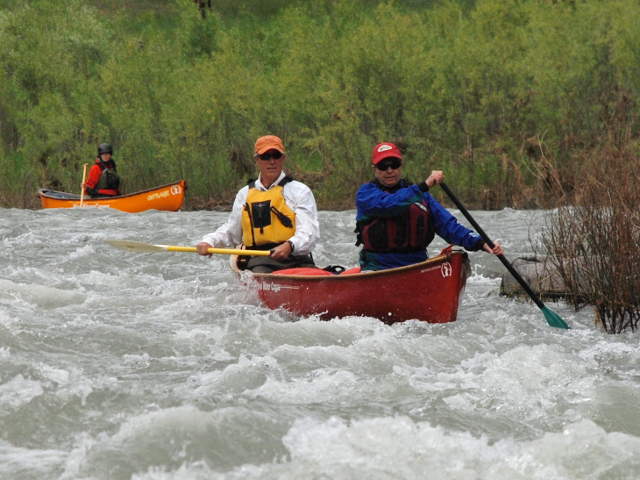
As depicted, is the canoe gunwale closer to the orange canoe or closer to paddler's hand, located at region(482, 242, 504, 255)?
paddler's hand, located at region(482, 242, 504, 255)

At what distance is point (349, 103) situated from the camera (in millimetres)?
18828

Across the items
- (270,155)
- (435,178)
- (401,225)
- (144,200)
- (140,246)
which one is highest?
(270,155)

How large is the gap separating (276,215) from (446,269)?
1.60 m

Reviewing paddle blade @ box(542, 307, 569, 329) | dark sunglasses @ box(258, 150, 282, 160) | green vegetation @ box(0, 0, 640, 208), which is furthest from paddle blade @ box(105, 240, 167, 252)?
green vegetation @ box(0, 0, 640, 208)

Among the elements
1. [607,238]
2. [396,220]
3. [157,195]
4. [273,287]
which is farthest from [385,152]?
[157,195]

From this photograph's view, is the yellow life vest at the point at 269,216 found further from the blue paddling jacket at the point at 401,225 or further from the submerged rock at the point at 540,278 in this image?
the submerged rock at the point at 540,278

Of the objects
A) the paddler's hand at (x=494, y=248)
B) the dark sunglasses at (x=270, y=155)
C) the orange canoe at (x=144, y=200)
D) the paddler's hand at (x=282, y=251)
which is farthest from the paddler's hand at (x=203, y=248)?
the orange canoe at (x=144, y=200)

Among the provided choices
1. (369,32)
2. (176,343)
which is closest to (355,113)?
(369,32)

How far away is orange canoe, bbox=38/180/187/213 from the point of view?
17.3 meters

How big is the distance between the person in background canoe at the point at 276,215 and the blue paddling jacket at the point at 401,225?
1.75 feet

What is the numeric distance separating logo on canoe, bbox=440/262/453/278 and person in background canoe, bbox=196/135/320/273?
1.22 metres

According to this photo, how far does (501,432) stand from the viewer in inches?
198

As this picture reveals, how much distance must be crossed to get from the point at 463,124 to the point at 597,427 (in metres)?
13.7

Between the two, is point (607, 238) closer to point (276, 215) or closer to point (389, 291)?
point (389, 291)
